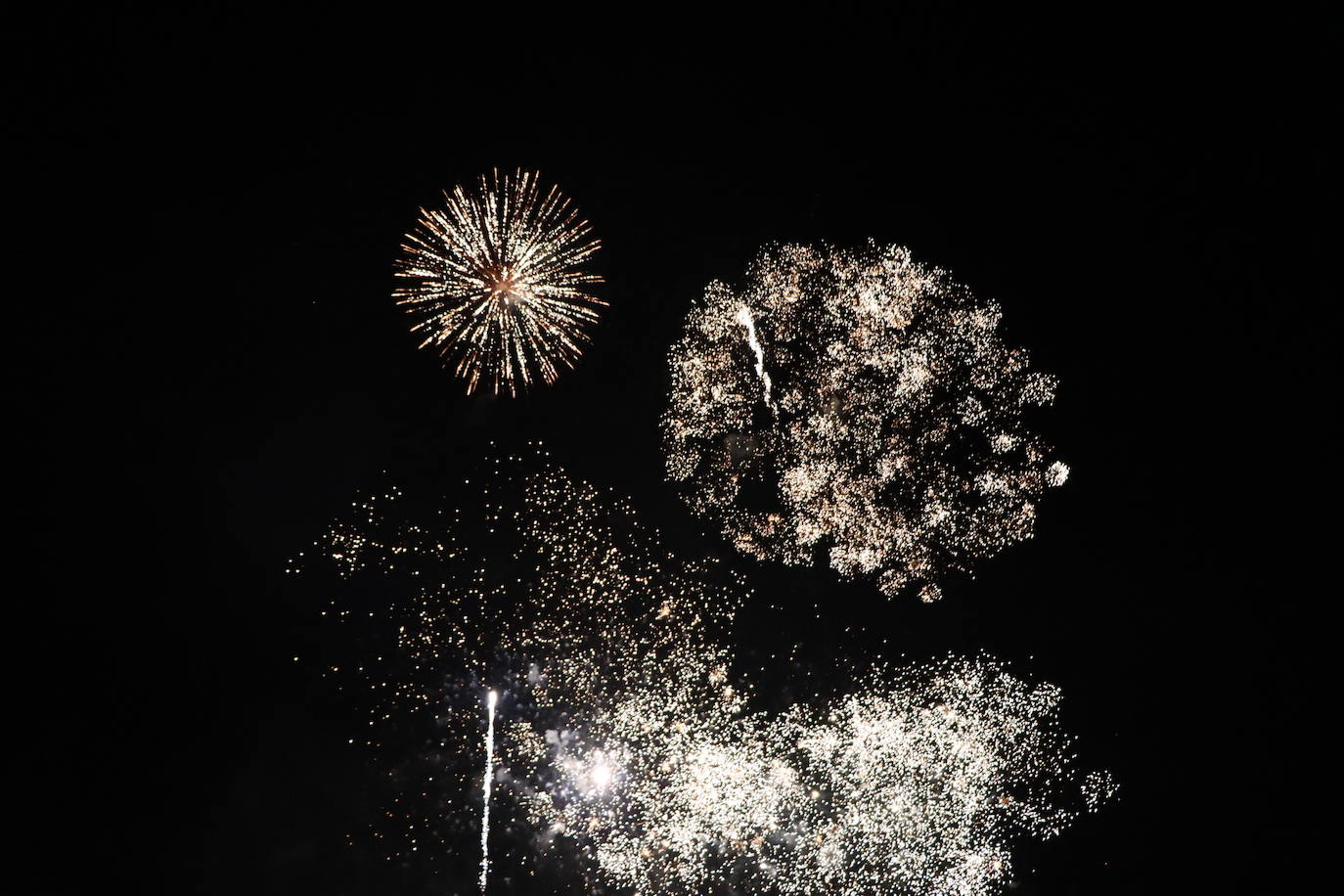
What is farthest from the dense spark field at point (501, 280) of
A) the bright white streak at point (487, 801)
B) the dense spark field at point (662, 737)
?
the bright white streak at point (487, 801)

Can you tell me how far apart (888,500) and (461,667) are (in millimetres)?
4138

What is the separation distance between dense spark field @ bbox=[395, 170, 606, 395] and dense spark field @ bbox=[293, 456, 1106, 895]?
104 centimetres

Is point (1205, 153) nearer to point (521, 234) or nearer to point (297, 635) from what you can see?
point (521, 234)

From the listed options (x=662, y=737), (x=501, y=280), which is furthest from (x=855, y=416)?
(x=662, y=737)

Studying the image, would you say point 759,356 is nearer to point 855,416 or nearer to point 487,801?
point 855,416

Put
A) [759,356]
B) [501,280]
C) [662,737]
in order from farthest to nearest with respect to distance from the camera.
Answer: [662,737] < [759,356] < [501,280]

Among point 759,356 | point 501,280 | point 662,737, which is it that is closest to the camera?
point 501,280

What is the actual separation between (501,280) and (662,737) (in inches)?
171

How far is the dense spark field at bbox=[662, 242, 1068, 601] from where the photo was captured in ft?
18.5

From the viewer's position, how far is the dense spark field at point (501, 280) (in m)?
5.34

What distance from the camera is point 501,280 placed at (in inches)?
209

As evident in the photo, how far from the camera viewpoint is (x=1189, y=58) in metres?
5.70

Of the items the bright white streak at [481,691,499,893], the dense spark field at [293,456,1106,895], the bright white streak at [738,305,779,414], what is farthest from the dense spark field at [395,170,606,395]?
the bright white streak at [481,691,499,893]

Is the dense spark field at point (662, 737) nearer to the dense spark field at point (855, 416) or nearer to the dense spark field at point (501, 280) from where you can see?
the dense spark field at point (855, 416)
